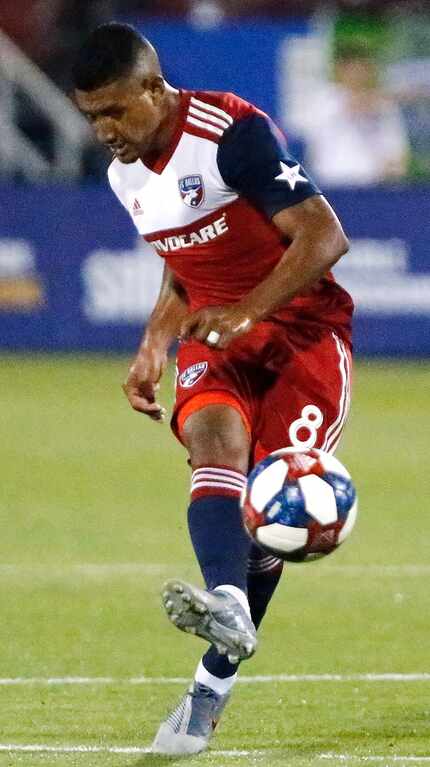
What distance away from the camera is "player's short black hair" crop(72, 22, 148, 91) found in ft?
18.3

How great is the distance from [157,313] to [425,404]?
1019cm

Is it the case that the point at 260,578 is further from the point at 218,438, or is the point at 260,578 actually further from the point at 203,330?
the point at 203,330

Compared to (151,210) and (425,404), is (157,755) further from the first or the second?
(425,404)

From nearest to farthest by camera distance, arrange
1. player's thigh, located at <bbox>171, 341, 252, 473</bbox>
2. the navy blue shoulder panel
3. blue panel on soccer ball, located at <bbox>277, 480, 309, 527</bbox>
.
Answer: blue panel on soccer ball, located at <bbox>277, 480, 309, 527</bbox> < the navy blue shoulder panel < player's thigh, located at <bbox>171, 341, 252, 473</bbox>

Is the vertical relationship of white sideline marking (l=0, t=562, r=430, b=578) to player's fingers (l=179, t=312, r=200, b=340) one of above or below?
below

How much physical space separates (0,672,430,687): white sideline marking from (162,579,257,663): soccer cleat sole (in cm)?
176

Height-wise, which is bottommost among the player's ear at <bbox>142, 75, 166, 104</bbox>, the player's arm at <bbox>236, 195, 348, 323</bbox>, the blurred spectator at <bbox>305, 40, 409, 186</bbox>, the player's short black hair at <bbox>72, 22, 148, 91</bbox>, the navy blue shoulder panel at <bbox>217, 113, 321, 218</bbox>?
the blurred spectator at <bbox>305, 40, 409, 186</bbox>

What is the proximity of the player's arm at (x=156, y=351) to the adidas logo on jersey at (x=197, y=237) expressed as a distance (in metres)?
0.37

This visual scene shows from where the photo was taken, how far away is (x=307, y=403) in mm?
5996

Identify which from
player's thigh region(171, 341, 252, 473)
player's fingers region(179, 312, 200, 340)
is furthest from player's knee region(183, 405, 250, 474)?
player's fingers region(179, 312, 200, 340)

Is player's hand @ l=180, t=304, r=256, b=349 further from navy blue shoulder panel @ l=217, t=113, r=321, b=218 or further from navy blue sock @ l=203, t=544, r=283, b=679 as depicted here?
navy blue sock @ l=203, t=544, r=283, b=679

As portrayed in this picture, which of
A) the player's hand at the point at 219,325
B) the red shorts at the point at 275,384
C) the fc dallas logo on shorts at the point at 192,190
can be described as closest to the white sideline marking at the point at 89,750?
the red shorts at the point at 275,384

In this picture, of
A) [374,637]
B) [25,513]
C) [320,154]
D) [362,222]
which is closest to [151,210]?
[374,637]

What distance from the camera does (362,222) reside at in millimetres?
19062
